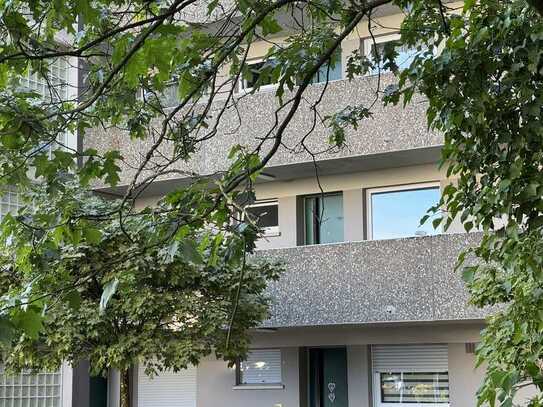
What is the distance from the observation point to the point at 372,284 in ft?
54.6

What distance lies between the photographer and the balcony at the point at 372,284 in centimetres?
1597

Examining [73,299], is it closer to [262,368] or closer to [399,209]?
A: [399,209]

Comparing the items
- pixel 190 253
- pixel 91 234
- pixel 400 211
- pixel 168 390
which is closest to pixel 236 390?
pixel 168 390

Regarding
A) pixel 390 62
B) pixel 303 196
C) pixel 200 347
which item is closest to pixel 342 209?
pixel 303 196

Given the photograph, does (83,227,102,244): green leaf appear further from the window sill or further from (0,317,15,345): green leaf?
the window sill

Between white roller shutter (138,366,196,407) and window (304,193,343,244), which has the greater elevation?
window (304,193,343,244)

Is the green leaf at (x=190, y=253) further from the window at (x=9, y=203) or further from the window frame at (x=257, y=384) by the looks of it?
the window at (x=9, y=203)

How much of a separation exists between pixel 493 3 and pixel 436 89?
774 mm

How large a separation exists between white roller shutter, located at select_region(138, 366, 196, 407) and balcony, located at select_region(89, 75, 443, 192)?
4.23 meters

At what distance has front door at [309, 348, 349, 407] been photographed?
18500 millimetres

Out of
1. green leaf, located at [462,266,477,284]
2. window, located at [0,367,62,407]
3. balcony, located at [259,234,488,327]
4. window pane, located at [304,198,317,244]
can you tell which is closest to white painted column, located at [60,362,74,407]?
window, located at [0,367,62,407]

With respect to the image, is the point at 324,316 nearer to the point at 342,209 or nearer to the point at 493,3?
the point at 342,209

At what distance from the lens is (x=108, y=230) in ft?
45.6

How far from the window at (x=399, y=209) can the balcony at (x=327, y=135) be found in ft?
1.77
